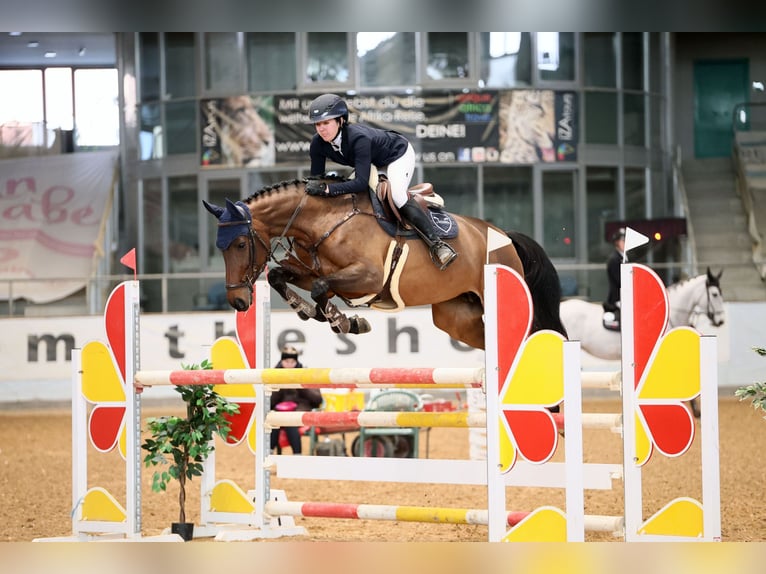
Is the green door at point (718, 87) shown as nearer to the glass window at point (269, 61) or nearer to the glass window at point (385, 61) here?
the glass window at point (385, 61)

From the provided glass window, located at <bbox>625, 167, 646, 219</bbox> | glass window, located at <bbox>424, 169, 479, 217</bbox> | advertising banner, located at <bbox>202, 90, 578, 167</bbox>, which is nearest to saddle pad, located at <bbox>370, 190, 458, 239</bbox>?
advertising banner, located at <bbox>202, 90, 578, 167</bbox>

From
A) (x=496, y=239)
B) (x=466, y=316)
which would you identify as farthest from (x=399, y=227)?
(x=466, y=316)

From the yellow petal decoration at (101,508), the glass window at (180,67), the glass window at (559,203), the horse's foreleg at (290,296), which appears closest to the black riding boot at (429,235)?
the horse's foreleg at (290,296)

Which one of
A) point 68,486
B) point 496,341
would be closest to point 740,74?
point 68,486

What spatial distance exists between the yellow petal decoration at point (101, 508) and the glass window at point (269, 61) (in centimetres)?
999

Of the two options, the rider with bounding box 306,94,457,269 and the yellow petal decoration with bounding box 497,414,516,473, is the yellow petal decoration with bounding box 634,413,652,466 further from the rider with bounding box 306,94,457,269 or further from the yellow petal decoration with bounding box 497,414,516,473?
the rider with bounding box 306,94,457,269

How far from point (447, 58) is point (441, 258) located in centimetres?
986

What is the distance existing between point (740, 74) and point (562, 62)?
383cm

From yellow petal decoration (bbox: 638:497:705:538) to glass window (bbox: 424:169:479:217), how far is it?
10.0 meters

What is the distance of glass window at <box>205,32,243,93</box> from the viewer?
13930 millimetres

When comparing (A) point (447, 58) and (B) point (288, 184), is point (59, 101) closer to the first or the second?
(A) point (447, 58)

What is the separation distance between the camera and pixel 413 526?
5.20 meters

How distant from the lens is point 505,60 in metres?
13.7
